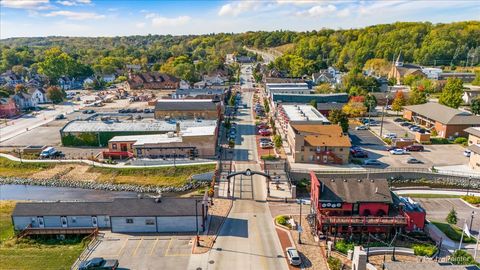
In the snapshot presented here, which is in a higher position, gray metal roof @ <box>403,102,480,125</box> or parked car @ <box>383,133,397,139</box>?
gray metal roof @ <box>403,102,480,125</box>

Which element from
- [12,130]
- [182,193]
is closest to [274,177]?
[182,193]

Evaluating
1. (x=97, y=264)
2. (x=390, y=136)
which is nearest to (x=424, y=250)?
(x=97, y=264)

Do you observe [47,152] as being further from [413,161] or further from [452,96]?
[452,96]

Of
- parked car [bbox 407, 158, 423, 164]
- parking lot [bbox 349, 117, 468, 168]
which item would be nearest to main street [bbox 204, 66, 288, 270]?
parking lot [bbox 349, 117, 468, 168]

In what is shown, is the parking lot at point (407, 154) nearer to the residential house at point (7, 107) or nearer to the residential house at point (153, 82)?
the residential house at point (153, 82)

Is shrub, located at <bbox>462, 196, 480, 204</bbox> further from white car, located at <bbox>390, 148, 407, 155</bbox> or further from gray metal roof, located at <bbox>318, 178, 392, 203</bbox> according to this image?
white car, located at <bbox>390, 148, 407, 155</bbox>

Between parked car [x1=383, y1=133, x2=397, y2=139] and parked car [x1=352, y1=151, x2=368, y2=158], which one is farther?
parked car [x1=383, y1=133, x2=397, y2=139]

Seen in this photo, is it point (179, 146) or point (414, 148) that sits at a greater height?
point (179, 146)
